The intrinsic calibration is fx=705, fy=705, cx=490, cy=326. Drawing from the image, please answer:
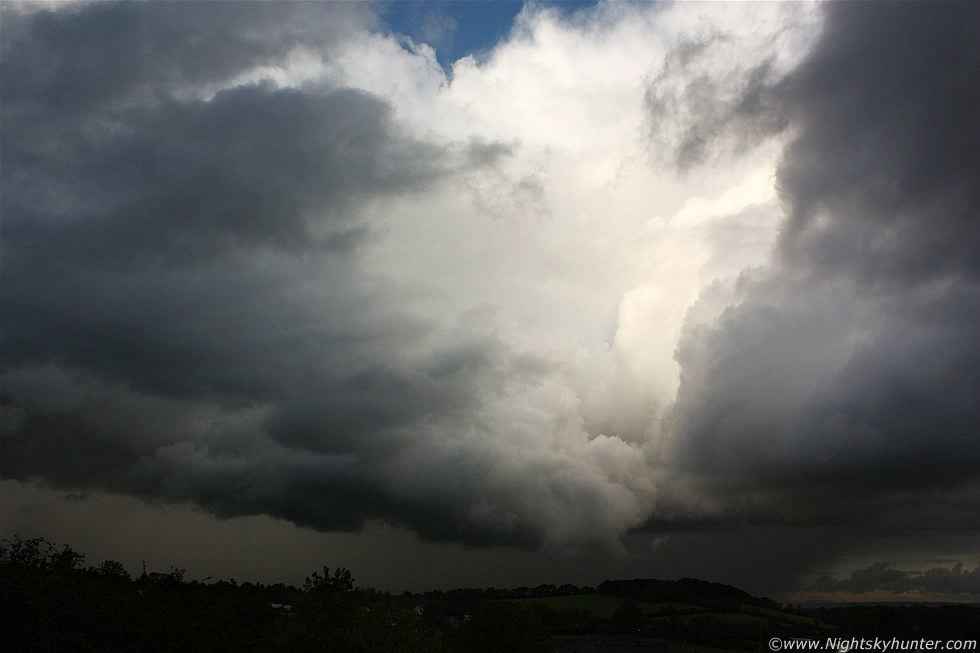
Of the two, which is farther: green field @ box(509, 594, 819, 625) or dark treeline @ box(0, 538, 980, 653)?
green field @ box(509, 594, 819, 625)

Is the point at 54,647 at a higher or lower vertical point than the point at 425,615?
higher

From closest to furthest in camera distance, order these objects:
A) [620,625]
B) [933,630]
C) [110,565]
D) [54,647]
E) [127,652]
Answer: [54,647], [127,652], [933,630], [110,565], [620,625]

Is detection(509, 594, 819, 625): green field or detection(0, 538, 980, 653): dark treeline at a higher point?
detection(0, 538, 980, 653): dark treeline

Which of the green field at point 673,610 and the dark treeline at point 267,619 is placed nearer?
the dark treeline at point 267,619

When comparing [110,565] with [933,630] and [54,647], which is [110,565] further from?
[933,630]

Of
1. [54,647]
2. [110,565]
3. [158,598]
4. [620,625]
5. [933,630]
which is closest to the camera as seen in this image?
[54,647]

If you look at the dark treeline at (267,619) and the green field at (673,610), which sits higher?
the dark treeline at (267,619)

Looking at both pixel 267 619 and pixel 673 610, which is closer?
pixel 267 619

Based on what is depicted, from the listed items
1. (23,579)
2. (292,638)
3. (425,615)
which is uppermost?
(23,579)

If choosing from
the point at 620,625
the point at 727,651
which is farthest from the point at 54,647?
the point at 620,625

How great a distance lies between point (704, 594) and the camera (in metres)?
176

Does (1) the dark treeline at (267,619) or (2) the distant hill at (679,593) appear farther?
(2) the distant hill at (679,593)

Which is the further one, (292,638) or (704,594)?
(704,594)

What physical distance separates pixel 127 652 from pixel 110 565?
45253mm
